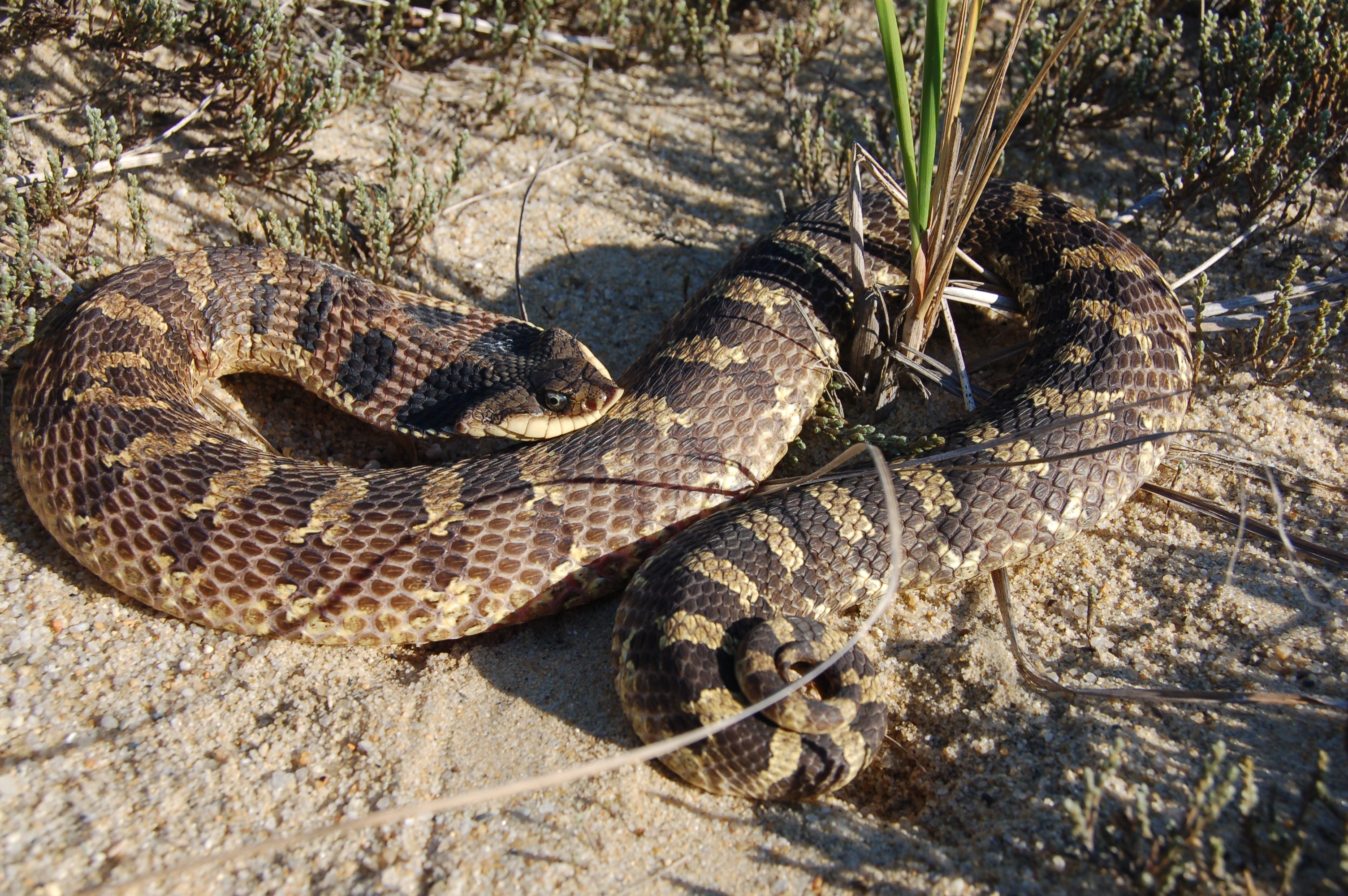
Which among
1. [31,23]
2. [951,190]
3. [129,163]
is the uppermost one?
[31,23]

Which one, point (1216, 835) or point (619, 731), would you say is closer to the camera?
point (1216, 835)

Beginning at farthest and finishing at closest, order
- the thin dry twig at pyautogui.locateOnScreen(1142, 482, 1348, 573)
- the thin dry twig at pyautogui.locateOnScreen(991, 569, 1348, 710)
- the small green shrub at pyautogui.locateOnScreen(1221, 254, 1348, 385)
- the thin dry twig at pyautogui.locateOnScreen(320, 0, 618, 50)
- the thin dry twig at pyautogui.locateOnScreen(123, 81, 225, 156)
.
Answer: the thin dry twig at pyautogui.locateOnScreen(320, 0, 618, 50) → the thin dry twig at pyautogui.locateOnScreen(123, 81, 225, 156) → the small green shrub at pyautogui.locateOnScreen(1221, 254, 1348, 385) → the thin dry twig at pyautogui.locateOnScreen(1142, 482, 1348, 573) → the thin dry twig at pyautogui.locateOnScreen(991, 569, 1348, 710)

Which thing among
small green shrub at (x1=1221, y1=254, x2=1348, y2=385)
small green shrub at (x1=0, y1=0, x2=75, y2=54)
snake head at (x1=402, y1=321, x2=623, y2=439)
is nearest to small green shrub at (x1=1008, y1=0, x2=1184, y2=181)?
small green shrub at (x1=1221, y1=254, x2=1348, y2=385)

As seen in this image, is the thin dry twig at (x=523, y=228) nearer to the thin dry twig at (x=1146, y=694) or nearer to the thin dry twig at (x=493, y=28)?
the thin dry twig at (x=493, y=28)

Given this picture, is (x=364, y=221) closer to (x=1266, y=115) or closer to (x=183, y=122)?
(x=183, y=122)

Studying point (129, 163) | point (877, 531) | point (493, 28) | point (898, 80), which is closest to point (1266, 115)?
point (898, 80)

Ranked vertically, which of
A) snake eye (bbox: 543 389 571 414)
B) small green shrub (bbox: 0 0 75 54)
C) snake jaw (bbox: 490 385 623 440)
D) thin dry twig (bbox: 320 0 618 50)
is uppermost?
thin dry twig (bbox: 320 0 618 50)

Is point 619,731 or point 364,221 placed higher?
point 364,221

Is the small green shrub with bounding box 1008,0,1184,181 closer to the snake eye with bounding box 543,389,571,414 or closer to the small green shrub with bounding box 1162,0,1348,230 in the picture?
the small green shrub with bounding box 1162,0,1348,230
